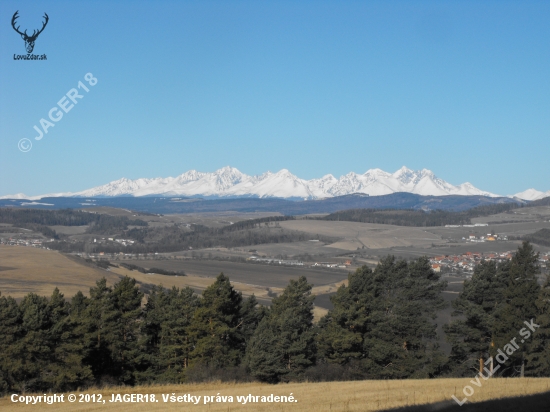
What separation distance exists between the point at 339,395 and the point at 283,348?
8.25 meters

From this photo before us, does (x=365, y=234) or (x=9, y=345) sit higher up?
(x=9, y=345)

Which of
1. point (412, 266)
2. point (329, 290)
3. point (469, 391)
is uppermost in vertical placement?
point (412, 266)

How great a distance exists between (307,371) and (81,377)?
9926 mm

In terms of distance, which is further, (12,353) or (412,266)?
(412,266)

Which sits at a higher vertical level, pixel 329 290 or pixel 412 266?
pixel 412 266

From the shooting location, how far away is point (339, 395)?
19531mm

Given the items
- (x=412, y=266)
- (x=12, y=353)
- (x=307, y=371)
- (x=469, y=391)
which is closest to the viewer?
(x=469, y=391)

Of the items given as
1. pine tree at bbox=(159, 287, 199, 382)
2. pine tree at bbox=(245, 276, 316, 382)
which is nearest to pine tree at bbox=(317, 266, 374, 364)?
pine tree at bbox=(245, 276, 316, 382)

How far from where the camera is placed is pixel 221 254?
133375mm

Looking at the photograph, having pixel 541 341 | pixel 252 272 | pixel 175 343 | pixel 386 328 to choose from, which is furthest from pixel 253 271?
pixel 541 341

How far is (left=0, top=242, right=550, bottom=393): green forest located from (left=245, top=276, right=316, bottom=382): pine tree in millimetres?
47

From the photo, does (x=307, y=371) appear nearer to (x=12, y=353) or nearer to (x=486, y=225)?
(x=12, y=353)

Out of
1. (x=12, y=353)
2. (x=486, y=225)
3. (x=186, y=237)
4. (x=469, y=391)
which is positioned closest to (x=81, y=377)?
(x=12, y=353)

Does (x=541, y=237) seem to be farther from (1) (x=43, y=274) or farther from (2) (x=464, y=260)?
(1) (x=43, y=274)
